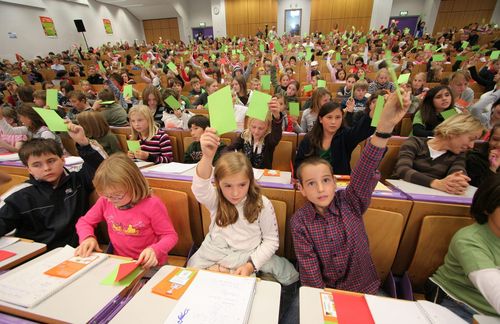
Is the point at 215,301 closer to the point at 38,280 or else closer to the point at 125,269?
the point at 125,269

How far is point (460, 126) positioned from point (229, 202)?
1.61m

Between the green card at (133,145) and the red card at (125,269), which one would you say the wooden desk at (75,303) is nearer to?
the red card at (125,269)

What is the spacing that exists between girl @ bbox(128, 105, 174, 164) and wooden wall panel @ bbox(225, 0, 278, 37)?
640 inches

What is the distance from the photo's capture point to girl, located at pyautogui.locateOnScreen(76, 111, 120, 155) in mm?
2441

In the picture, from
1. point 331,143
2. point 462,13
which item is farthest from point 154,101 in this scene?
point 462,13

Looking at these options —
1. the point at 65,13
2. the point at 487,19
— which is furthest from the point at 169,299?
the point at 487,19

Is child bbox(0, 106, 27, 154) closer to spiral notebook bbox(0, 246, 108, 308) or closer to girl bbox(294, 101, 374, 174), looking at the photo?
spiral notebook bbox(0, 246, 108, 308)

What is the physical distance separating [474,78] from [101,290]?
650 cm

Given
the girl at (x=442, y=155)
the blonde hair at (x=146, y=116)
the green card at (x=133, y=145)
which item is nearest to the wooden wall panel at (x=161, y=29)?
the blonde hair at (x=146, y=116)

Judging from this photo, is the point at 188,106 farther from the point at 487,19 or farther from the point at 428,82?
the point at 487,19

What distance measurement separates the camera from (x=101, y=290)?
0.82 meters

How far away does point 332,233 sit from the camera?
1.17 m

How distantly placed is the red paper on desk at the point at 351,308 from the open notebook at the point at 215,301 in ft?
0.93

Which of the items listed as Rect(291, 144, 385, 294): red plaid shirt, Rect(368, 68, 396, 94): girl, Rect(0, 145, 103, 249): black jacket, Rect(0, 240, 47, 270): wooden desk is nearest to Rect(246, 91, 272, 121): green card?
Rect(291, 144, 385, 294): red plaid shirt
